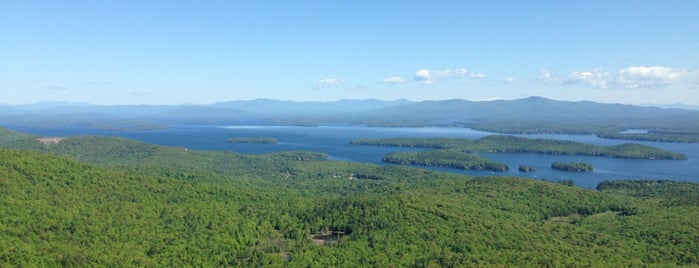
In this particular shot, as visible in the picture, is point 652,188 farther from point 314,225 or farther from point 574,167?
point 314,225

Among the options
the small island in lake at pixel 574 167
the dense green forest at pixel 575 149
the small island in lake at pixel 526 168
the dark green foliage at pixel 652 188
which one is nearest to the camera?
the dark green foliage at pixel 652 188

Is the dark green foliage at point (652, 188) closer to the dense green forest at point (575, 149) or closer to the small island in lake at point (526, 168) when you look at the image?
the small island in lake at point (526, 168)

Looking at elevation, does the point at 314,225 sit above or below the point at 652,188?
above

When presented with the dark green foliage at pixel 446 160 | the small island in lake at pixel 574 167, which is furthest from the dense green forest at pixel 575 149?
the small island in lake at pixel 574 167

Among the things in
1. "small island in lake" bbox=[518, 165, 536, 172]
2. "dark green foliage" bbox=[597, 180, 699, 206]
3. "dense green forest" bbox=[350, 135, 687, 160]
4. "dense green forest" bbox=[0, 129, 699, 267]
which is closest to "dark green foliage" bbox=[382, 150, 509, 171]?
"small island in lake" bbox=[518, 165, 536, 172]

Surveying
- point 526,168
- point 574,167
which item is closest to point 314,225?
point 526,168

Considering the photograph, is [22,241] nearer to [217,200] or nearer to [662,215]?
[217,200]
